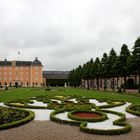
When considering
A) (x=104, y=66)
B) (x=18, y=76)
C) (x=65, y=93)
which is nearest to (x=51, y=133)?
(x=65, y=93)

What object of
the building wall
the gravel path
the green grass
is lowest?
the gravel path

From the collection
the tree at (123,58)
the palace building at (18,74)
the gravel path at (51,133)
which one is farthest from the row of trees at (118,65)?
the palace building at (18,74)

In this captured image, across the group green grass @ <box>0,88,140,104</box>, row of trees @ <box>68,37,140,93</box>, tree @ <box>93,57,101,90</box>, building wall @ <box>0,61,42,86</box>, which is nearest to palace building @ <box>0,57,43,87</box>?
building wall @ <box>0,61,42,86</box>

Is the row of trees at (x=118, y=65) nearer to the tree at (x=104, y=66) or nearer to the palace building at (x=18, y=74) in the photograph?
the tree at (x=104, y=66)

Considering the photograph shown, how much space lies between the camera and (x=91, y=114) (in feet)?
52.5

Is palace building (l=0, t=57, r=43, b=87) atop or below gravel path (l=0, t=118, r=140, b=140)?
atop

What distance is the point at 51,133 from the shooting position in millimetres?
11070

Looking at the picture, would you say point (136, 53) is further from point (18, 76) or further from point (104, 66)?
point (18, 76)

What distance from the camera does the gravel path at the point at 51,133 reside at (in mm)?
10375

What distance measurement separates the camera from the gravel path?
1038cm

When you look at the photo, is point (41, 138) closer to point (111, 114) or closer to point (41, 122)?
point (41, 122)

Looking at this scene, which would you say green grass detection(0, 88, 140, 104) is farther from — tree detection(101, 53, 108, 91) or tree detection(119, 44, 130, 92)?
tree detection(101, 53, 108, 91)

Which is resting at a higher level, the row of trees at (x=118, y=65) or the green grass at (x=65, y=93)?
the row of trees at (x=118, y=65)

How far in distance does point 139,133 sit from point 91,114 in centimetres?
501
